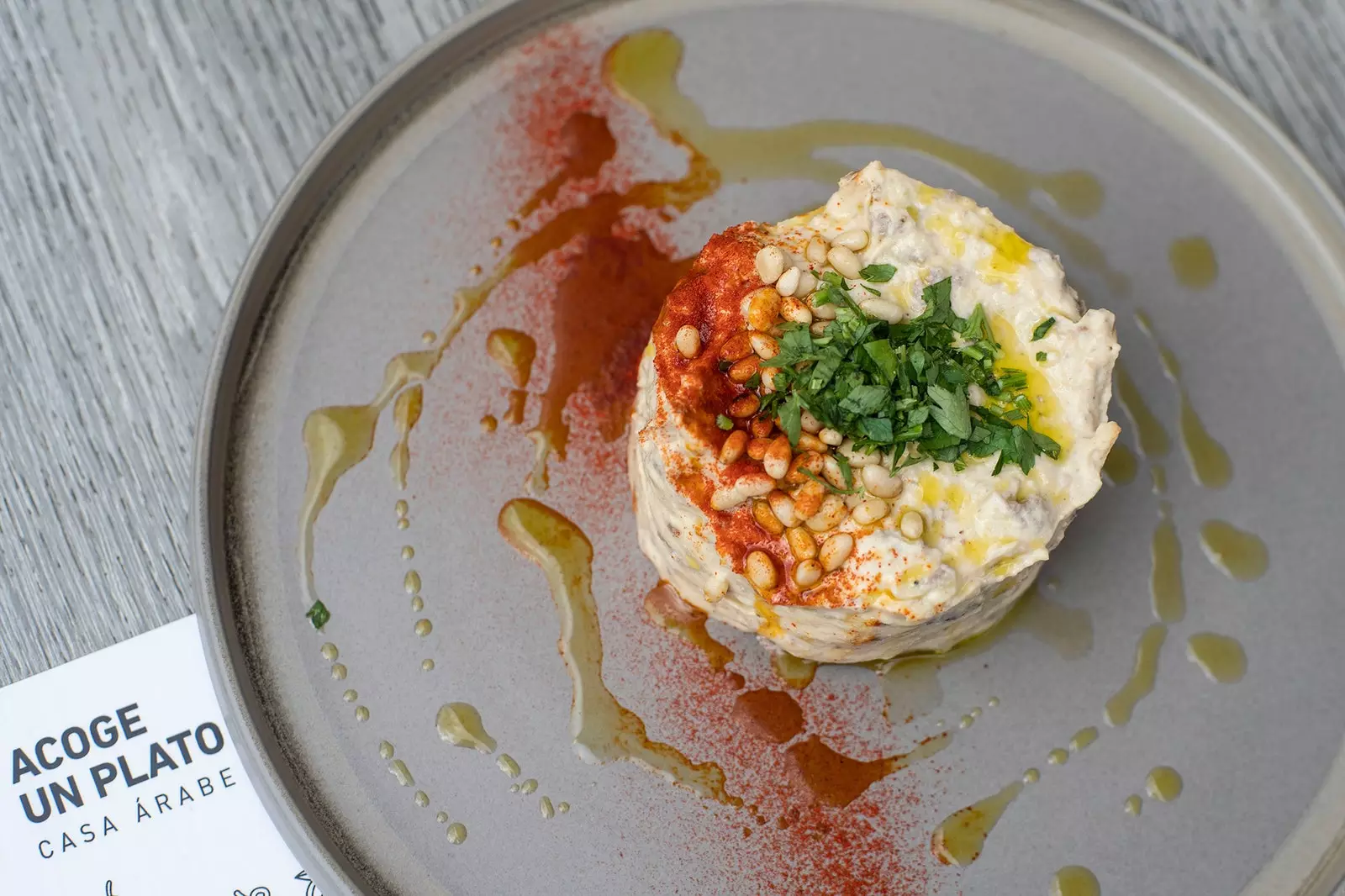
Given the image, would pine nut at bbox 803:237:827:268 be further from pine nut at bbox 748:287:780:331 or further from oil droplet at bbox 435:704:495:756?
oil droplet at bbox 435:704:495:756

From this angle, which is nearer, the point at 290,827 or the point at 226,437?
the point at 290,827

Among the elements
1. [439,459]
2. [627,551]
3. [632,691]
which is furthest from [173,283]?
[632,691]

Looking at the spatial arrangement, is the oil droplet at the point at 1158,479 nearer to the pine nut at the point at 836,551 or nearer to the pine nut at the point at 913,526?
the pine nut at the point at 913,526

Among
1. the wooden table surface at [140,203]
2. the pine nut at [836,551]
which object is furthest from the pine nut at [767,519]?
the wooden table surface at [140,203]

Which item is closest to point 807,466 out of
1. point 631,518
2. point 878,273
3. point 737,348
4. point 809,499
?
point 809,499

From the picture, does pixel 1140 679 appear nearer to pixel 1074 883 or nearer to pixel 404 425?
pixel 1074 883

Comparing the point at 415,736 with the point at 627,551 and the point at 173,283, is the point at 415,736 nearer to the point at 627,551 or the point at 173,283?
the point at 627,551
